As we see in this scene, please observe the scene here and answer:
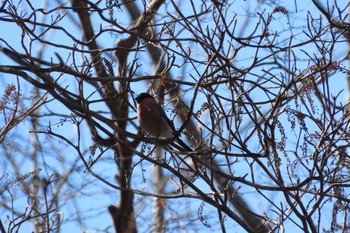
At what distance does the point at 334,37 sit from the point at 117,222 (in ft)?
14.1

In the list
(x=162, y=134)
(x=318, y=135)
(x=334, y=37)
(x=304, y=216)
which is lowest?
(x=304, y=216)

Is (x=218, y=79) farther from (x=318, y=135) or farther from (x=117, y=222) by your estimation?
(x=117, y=222)

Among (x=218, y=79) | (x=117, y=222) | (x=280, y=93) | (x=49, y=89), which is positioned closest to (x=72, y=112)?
(x=49, y=89)

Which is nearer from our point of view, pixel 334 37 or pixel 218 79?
pixel 334 37

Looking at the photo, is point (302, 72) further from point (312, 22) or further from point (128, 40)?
point (128, 40)

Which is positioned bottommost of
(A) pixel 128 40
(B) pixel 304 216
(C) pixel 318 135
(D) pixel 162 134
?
(B) pixel 304 216

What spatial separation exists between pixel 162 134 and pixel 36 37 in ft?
6.06

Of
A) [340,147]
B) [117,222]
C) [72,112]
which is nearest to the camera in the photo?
[340,147]

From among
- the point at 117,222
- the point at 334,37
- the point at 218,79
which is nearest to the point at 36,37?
the point at 218,79

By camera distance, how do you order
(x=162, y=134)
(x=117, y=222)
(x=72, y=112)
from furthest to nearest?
(x=117, y=222), (x=162, y=134), (x=72, y=112)

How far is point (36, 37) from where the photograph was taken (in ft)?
11.8

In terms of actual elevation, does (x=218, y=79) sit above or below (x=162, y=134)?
below

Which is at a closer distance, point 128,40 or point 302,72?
point 302,72

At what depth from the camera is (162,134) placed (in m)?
5.24
